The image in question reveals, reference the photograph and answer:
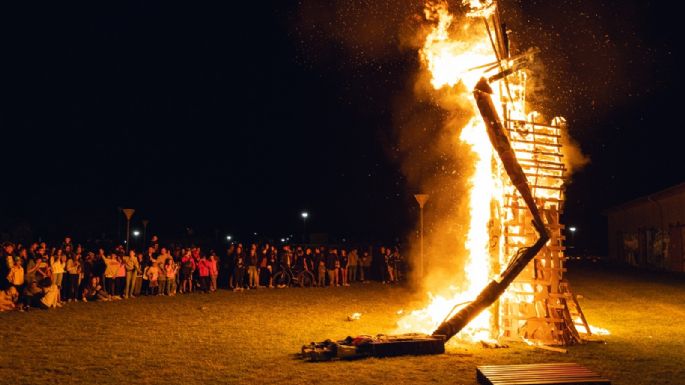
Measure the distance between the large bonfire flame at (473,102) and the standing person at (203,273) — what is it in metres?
8.27

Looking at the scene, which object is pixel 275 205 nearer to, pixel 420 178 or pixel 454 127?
pixel 420 178

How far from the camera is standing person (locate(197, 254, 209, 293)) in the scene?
18047 millimetres

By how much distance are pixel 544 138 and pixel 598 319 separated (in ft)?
15.2

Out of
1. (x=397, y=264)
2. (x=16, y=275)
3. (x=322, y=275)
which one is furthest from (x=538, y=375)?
(x=397, y=264)

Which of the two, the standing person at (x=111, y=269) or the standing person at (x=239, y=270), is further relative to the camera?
the standing person at (x=239, y=270)

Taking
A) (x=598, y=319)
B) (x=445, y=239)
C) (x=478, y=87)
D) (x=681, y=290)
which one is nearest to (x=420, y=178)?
(x=445, y=239)

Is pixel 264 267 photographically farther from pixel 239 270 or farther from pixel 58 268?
pixel 58 268

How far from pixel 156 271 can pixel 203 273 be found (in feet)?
5.45

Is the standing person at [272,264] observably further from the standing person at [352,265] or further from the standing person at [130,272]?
the standing person at [130,272]

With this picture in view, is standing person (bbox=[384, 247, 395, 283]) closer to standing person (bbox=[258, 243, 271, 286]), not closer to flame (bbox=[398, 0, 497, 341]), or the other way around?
standing person (bbox=[258, 243, 271, 286])

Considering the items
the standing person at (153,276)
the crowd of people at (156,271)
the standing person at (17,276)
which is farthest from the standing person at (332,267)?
the standing person at (17,276)

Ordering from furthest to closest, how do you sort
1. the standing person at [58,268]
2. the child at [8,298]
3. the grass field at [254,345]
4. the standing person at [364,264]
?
1. the standing person at [364,264]
2. the standing person at [58,268]
3. the child at [8,298]
4. the grass field at [254,345]

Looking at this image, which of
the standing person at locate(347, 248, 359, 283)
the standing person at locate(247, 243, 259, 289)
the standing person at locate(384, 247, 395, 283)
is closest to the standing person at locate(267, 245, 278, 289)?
the standing person at locate(247, 243, 259, 289)

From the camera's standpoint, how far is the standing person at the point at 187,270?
17825mm
